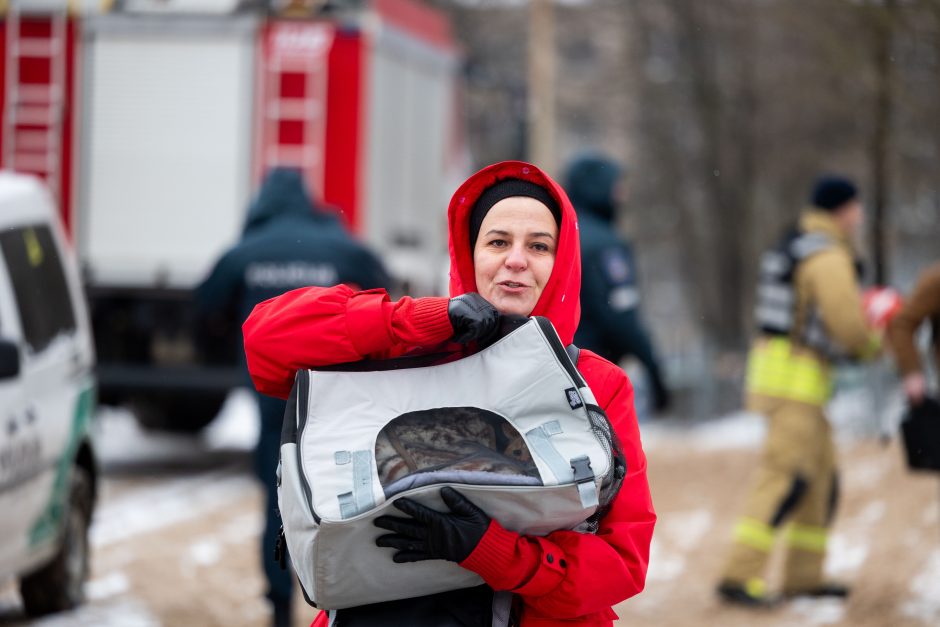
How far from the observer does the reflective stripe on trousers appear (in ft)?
26.5

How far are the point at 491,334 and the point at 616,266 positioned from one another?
12.7 ft

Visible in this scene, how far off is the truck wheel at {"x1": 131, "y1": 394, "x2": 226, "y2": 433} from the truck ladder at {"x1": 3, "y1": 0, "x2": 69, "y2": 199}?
3.04 metres

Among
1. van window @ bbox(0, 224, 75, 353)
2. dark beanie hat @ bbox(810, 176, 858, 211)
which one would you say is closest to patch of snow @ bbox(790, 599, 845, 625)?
dark beanie hat @ bbox(810, 176, 858, 211)

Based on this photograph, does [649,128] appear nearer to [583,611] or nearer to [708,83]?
[708,83]

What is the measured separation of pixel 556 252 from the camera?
316cm

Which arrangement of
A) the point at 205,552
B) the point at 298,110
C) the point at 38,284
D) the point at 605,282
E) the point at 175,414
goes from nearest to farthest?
the point at 605,282 → the point at 38,284 → the point at 205,552 → the point at 298,110 → the point at 175,414

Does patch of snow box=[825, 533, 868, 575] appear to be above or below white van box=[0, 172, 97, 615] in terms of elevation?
below

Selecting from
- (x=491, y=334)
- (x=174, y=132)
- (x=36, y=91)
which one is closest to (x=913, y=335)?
(x=491, y=334)

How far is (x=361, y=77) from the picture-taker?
12859mm

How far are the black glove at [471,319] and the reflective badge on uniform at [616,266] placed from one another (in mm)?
3807

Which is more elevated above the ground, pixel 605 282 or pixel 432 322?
pixel 432 322

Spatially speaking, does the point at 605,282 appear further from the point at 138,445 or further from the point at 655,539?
the point at 138,445

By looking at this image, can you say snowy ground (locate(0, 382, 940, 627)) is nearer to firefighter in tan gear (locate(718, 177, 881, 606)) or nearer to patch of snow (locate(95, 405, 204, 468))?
patch of snow (locate(95, 405, 204, 468))

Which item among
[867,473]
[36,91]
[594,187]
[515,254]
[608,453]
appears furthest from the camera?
[867,473]
